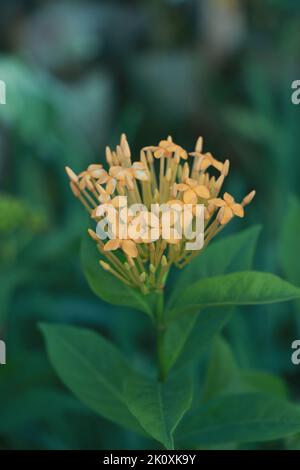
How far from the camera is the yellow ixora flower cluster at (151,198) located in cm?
50

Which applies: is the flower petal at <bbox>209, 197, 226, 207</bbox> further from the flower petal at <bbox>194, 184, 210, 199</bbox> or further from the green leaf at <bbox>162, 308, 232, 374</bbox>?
the green leaf at <bbox>162, 308, 232, 374</bbox>

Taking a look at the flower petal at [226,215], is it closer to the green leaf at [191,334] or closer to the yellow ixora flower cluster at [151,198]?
the yellow ixora flower cluster at [151,198]

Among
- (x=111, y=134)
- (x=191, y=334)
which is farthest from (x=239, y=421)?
(x=111, y=134)

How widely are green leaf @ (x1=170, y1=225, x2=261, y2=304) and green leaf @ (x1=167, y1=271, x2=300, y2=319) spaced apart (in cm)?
5

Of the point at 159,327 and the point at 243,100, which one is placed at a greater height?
the point at 243,100

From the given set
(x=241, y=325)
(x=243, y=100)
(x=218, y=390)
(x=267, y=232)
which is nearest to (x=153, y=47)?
(x=243, y=100)

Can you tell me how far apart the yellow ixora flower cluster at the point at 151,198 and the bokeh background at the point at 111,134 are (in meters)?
0.18

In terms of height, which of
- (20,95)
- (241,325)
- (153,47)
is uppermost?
(153,47)

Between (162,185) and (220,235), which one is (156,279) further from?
(220,235)

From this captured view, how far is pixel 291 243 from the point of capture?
2.29ft

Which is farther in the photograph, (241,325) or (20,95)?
(20,95)

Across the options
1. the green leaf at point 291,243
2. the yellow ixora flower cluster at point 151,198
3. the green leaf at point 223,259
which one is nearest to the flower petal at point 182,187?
the yellow ixora flower cluster at point 151,198

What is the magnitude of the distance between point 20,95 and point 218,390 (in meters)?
1.18

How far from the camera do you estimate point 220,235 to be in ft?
4.02
